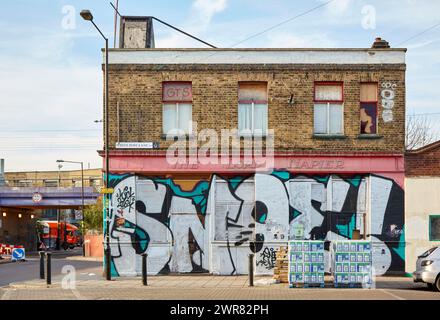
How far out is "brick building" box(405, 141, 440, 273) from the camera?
2425 centimetres

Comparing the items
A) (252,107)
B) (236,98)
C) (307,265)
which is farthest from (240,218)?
(307,265)

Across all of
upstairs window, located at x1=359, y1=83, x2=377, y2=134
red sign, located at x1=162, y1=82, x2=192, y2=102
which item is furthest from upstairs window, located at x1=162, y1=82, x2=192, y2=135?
upstairs window, located at x1=359, y1=83, x2=377, y2=134

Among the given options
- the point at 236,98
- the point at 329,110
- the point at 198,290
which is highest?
the point at 236,98

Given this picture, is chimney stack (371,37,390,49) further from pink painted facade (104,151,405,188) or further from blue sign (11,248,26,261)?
blue sign (11,248,26,261)

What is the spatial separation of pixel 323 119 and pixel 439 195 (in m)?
4.90

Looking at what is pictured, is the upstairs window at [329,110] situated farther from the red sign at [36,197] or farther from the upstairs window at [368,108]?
the red sign at [36,197]

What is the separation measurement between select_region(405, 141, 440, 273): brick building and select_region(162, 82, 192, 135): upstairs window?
8.04 meters

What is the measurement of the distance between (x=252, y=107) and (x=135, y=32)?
6104 millimetres

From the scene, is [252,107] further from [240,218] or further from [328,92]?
[240,218]

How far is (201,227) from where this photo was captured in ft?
80.9

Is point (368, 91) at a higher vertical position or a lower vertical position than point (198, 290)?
higher

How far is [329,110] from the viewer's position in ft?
81.1
